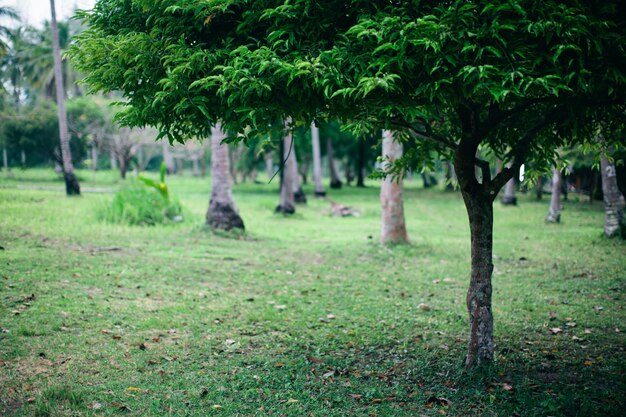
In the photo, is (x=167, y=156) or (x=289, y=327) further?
(x=167, y=156)

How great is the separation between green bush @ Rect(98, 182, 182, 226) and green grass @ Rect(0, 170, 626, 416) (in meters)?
1.72

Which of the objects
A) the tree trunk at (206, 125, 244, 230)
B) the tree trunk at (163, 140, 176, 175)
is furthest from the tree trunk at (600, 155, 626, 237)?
the tree trunk at (163, 140, 176, 175)

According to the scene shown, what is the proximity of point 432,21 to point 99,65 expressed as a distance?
2901mm

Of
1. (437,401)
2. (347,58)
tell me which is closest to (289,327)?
(437,401)

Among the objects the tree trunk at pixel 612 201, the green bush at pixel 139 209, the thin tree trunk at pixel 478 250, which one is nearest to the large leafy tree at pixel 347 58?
the thin tree trunk at pixel 478 250

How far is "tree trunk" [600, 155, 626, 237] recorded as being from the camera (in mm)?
13633

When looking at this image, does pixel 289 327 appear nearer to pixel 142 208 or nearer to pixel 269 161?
pixel 142 208

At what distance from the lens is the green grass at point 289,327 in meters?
5.11

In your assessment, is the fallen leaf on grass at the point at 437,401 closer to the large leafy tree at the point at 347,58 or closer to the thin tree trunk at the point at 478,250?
the thin tree trunk at the point at 478,250

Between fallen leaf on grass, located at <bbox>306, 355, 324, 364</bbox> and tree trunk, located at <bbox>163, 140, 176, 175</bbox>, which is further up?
tree trunk, located at <bbox>163, 140, 176, 175</bbox>

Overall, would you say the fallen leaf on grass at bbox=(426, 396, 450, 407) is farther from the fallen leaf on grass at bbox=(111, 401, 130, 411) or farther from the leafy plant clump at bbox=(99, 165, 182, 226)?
the leafy plant clump at bbox=(99, 165, 182, 226)

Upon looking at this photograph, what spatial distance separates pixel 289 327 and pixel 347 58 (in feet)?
14.3

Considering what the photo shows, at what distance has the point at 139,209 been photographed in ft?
53.7

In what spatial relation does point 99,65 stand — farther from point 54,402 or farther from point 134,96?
point 54,402
